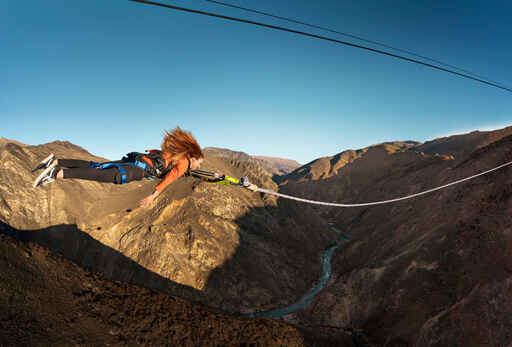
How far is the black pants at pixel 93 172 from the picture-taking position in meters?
5.19

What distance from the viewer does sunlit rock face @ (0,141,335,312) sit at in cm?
2742

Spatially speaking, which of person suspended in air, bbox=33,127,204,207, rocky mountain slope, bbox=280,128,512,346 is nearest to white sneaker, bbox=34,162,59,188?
person suspended in air, bbox=33,127,204,207

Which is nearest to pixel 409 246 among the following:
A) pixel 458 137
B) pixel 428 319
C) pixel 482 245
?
pixel 482 245

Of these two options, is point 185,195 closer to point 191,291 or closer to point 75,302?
point 191,291

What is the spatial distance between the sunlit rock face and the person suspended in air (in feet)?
88.6

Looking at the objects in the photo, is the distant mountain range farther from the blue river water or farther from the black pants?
the black pants

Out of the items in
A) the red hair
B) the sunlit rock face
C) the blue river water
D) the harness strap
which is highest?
the red hair

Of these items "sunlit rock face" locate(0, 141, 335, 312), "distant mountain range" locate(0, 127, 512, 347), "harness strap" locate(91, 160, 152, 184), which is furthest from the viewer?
"sunlit rock face" locate(0, 141, 335, 312)

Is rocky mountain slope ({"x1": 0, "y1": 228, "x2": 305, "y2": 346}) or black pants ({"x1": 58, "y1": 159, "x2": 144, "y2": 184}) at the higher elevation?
black pants ({"x1": 58, "y1": 159, "x2": 144, "y2": 184})

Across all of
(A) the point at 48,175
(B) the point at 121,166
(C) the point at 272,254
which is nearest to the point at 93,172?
(B) the point at 121,166

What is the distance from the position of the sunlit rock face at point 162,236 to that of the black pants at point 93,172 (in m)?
27.0

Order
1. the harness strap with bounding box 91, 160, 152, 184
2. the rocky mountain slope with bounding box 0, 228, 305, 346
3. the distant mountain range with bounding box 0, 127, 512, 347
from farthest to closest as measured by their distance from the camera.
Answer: the harness strap with bounding box 91, 160, 152, 184 < the distant mountain range with bounding box 0, 127, 512, 347 < the rocky mountain slope with bounding box 0, 228, 305, 346

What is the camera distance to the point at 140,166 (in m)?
5.98

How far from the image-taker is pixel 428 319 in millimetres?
9500
